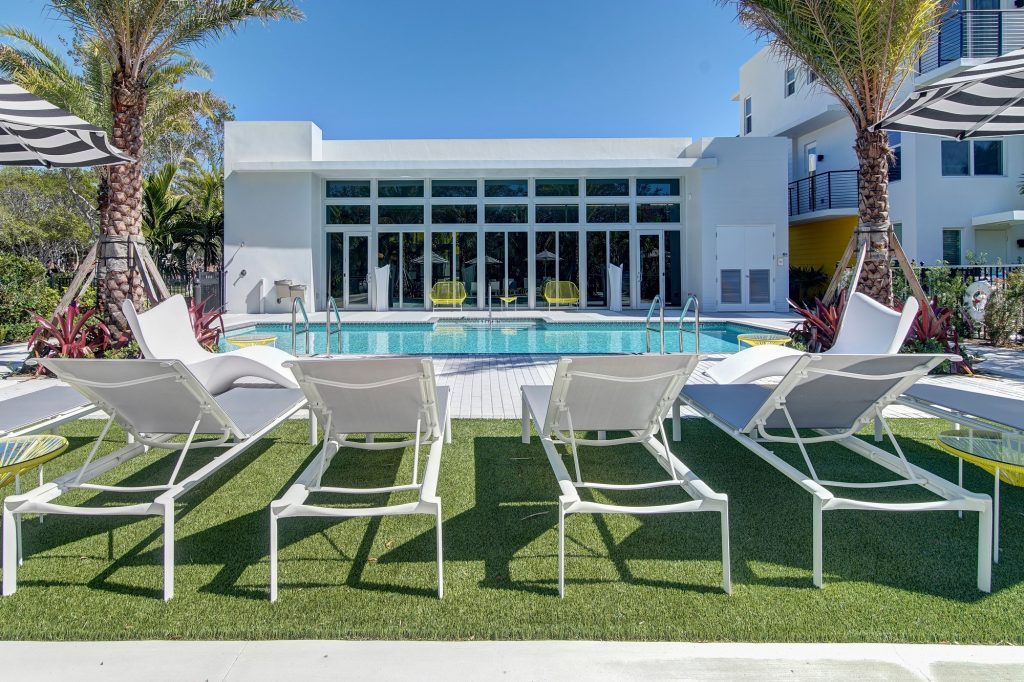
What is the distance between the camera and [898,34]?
25.0 ft

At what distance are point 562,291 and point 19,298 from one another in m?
12.2

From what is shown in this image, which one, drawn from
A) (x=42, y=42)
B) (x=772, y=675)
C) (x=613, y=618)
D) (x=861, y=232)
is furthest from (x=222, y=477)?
(x=42, y=42)

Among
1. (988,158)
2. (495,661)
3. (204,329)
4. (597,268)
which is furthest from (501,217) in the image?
(495,661)

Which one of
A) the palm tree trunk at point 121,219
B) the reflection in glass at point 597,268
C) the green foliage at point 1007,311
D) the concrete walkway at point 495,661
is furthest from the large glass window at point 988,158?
the concrete walkway at point 495,661

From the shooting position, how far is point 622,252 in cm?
1850

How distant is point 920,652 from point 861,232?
7.16 metres

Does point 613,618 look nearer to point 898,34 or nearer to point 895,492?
point 895,492

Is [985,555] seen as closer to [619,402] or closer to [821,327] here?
[619,402]

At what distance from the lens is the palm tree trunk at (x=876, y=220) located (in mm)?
8039

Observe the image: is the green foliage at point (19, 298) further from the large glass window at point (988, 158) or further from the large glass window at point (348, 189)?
the large glass window at point (988, 158)

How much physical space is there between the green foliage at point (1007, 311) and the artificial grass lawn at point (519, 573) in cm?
720

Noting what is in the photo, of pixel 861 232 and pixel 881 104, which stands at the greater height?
pixel 881 104

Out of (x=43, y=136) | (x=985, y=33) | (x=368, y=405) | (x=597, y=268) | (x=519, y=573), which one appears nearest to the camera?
(x=519, y=573)

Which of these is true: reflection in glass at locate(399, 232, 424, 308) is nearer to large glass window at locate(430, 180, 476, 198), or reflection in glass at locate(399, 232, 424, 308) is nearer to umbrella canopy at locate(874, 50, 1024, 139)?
large glass window at locate(430, 180, 476, 198)
